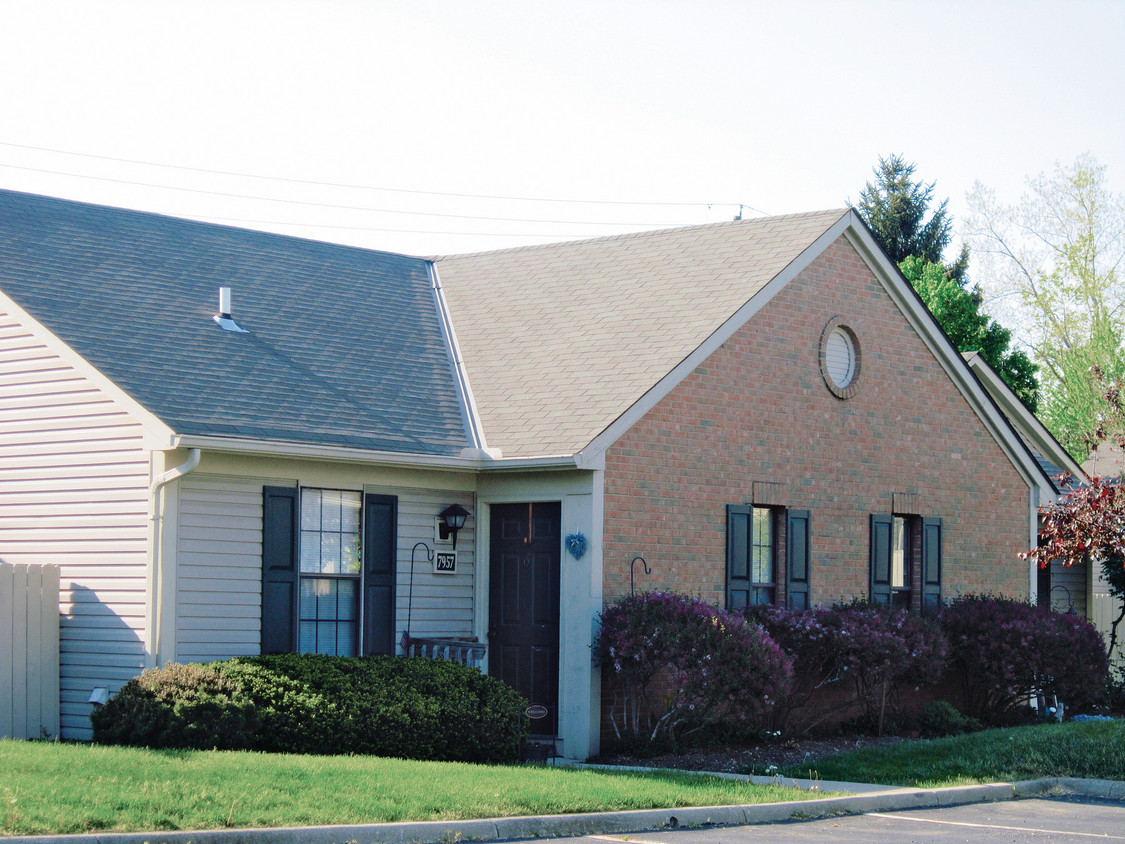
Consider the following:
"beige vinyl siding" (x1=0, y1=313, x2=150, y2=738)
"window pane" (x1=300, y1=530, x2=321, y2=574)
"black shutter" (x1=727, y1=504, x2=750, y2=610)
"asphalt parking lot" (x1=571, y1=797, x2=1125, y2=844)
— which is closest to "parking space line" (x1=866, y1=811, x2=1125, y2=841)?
"asphalt parking lot" (x1=571, y1=797, x2=1125, y2=844)

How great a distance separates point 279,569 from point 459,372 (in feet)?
15.1

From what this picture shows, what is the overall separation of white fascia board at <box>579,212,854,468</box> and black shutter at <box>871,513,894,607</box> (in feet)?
11.9

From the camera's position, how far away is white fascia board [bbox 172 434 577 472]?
46.0 feet

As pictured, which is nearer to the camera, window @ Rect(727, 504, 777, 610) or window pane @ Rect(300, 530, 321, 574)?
window pane @ Rect(300, 530, 321, 574)

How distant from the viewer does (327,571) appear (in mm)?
15578

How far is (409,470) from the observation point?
1636 cm

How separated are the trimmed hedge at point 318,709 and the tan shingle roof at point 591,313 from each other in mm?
3106

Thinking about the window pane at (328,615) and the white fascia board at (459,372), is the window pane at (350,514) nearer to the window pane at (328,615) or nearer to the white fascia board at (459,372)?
the window pane at (328,615)

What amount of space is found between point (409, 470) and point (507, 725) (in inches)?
132

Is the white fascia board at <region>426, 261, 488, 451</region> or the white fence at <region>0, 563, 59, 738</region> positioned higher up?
the white fascia board at <region>426, 261, 488, 451</region>

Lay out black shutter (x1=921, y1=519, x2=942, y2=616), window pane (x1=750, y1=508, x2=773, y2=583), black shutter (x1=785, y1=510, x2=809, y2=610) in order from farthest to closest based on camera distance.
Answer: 1. black shutter (x1=921, y1=519, x2=942, y2=616)
2. black shutter (x1=785, y1=510, x2=809, y2=610)
3. window pane (x1=750, y1=508, x2=773, y2=583)

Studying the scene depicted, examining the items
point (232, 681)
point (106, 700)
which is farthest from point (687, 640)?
point (106, 700)

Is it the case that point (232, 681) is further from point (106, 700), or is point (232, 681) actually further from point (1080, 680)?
point (1080, 680)

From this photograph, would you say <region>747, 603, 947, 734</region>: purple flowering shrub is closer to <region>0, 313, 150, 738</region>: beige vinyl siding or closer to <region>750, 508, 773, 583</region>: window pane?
<region>750, 508, 773, 583</region>: window pane
